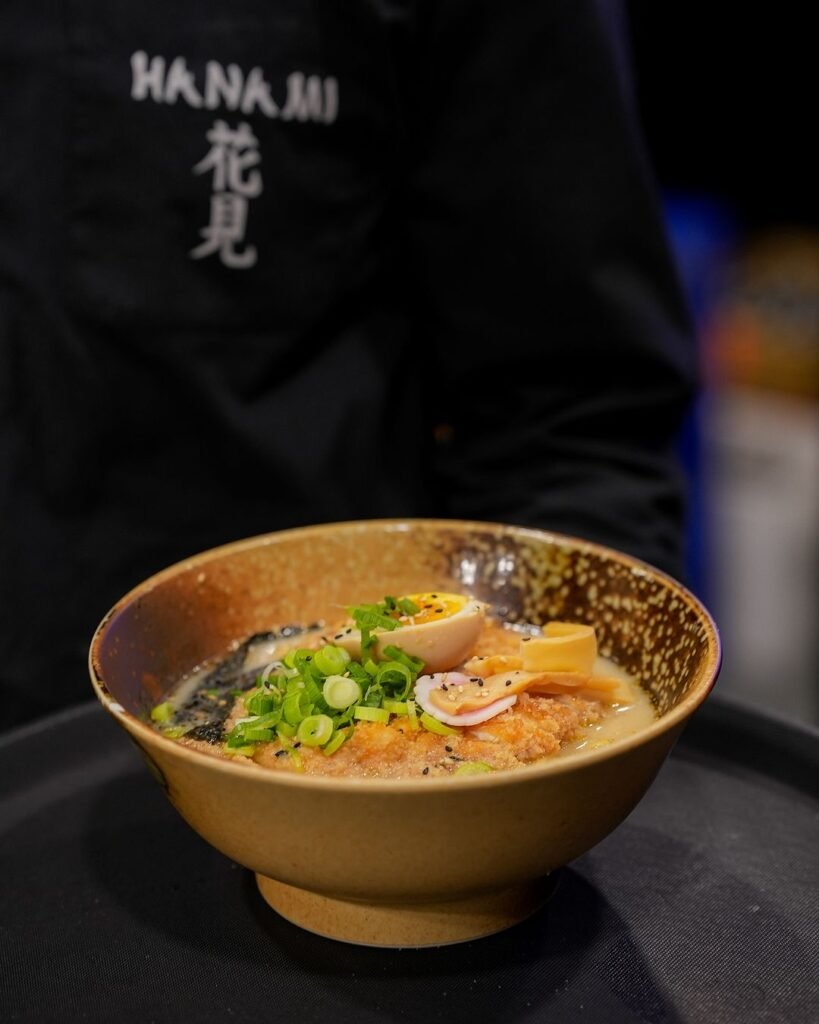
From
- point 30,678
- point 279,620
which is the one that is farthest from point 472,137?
point 30,678

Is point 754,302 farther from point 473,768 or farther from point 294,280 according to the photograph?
point 473,768

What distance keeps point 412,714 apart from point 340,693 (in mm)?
65

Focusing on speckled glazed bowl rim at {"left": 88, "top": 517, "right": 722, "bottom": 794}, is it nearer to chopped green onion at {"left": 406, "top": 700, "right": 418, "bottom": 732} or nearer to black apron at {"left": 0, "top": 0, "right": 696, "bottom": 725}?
chopped green onion at {"left": 406, "top": 700, "right": 418, "bottom": 732}

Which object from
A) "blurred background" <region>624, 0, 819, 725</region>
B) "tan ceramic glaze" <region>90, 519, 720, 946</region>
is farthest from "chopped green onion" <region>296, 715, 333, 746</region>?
"blurred background" <region>624, 0, 819, 725</region>

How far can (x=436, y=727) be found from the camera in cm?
92

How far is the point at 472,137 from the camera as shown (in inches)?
64.1

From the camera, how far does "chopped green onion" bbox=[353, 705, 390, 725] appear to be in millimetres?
925

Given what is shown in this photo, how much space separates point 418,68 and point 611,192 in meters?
0.35

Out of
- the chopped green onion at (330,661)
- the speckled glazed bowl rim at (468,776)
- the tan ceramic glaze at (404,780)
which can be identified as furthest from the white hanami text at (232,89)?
the chopped green onion at (330,661)

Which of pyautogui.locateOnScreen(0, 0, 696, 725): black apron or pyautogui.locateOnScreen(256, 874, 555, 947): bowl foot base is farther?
pyautogui.locateOnScreen(0, 0, 696, 725): black apron

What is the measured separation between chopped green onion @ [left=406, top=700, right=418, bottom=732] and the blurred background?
2.40 m

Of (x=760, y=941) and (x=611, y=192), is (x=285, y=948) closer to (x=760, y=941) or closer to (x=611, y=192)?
(x=760, y=941)

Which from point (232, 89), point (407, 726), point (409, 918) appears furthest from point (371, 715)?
point (232, 89)

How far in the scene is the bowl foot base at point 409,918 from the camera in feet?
2.86
